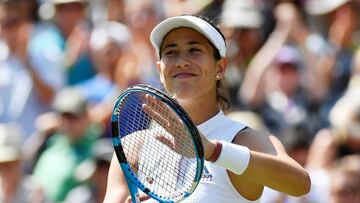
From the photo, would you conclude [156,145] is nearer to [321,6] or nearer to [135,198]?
[135,198]

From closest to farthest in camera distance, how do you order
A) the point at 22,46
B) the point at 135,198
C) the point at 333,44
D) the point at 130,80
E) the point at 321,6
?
the point at 135,198 < the point at 130,80 < the point at 22,46 < the point at 333,44 < the point at 321,6

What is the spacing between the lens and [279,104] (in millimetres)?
9430

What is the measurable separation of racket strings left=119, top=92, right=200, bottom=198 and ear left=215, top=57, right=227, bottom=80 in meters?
0.35

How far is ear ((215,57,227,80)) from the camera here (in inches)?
198

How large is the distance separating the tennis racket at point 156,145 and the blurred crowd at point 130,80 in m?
3.20

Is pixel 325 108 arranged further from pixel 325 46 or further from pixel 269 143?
pixel 269 143

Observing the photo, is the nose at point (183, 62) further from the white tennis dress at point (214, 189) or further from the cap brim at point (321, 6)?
the cap brim at point (321, 6)

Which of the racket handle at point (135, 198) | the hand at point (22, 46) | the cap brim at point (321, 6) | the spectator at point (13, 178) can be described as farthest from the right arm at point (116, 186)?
the cap brim at point (321, 6)

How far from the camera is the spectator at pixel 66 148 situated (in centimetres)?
873

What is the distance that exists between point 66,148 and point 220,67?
4021mm

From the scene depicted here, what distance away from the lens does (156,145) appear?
4824mm

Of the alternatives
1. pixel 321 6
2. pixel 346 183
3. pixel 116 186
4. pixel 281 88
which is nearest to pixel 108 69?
pixel 281 88

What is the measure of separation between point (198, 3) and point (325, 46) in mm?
1159

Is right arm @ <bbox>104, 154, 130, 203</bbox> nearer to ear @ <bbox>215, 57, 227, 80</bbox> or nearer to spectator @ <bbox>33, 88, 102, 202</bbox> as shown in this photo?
ear @ <bbox>215, 57, 227, 80</bbox>
